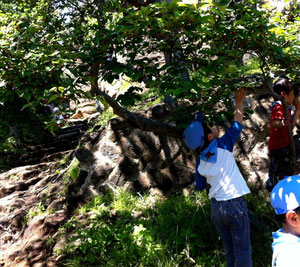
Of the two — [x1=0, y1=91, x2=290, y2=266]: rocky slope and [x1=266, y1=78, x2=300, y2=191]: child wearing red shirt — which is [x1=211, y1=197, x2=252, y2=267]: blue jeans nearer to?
[x1=266, y1=78, x2=300, y2=191]: child wearing red shirt

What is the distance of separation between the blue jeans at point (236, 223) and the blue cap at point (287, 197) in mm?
1036

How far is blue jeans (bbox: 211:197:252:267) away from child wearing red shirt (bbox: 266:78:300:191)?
136 cm

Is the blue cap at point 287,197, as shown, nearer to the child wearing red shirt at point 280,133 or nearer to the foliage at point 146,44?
the foliage at point 146,44

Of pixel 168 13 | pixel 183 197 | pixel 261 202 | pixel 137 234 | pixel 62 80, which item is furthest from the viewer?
pixel 183 197

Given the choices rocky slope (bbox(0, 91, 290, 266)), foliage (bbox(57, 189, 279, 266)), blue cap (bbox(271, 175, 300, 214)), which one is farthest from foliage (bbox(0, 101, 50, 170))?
blue cap (bbox(271, 175, 300, 214))

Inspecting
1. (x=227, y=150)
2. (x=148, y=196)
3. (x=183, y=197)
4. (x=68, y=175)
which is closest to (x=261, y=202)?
(x=183, y=197)

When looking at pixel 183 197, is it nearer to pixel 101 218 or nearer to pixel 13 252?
pixel 101 218

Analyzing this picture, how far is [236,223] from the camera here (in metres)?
2.43

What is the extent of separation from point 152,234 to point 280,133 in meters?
Result: 2.23

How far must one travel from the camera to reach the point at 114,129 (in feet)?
19.7

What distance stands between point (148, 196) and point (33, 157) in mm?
6545

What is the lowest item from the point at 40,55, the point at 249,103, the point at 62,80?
the point at 249,103

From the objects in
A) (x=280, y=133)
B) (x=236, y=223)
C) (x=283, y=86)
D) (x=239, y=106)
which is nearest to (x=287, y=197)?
(x=236, y=223)

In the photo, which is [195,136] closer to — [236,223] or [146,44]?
[236,223]
